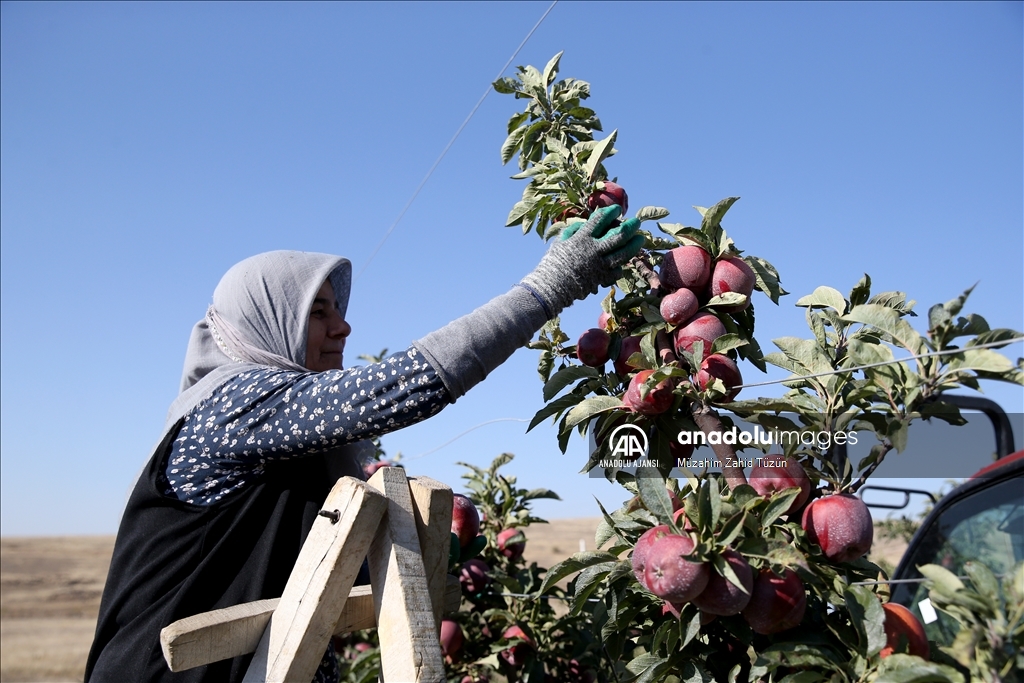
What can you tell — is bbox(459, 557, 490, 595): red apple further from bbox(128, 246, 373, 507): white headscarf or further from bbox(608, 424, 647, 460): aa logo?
bbox(608, 424, 647, 460): aa logo

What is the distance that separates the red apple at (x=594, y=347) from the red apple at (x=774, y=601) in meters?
0.58

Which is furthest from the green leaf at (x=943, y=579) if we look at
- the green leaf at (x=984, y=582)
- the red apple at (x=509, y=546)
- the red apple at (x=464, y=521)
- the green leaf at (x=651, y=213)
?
the red apple at (x=509, y=546)

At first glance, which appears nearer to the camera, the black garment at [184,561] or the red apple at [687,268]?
the black garment at [184,561]

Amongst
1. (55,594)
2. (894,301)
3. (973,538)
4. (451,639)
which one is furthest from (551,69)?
(55,594)

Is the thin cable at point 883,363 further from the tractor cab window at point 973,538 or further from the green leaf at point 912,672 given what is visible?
the tractor cab window at point 973,538

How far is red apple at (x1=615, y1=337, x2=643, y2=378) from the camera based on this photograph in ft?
5.10

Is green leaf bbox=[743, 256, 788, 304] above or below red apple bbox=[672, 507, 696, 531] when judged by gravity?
above

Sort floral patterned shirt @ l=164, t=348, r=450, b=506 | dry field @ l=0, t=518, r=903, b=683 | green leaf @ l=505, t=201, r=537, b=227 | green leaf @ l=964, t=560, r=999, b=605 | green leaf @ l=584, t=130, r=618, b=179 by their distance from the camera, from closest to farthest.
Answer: green leaf @ l=964, t=560, r=999, b=605 → floral patterned shirt @ l=164, t=348, r=450, b=506 → green leaf @ l=584, t=130, r=618, b=179 → green leaf @ l=505, t=201, r=537, b=227 → dry field @ l=0, t=518, r=903, b=683

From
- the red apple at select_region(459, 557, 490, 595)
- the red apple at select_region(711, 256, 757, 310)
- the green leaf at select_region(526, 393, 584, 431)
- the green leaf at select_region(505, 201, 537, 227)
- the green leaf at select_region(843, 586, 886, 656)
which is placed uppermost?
the green leaf at select_region(505, 201, 537, 227)

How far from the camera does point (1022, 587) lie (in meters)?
0.94

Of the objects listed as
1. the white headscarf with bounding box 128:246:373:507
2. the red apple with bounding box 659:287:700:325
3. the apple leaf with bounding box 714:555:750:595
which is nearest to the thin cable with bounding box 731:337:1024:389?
the red apple with bounding box 659:287:700:325

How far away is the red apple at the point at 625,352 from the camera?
155 centimetres

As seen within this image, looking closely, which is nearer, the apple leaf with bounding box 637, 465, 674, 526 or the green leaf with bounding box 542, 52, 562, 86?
the apple leaf with bounding box 637, 465, 674, 526

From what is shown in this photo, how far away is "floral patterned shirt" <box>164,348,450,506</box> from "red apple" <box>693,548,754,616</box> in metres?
0.52
